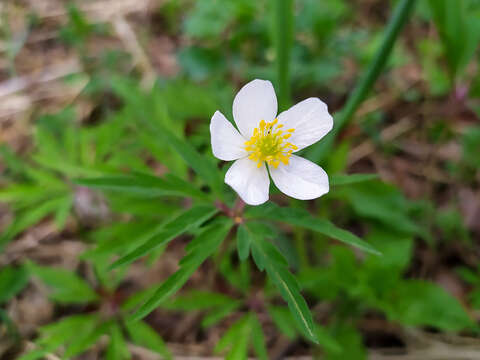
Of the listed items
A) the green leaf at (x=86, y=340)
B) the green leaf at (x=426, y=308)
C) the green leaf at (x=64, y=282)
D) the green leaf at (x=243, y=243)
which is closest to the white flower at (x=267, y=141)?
the green leaf at (x=243, y=243)

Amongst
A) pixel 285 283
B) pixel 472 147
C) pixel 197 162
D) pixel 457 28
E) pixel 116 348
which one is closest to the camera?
pixel 285 283

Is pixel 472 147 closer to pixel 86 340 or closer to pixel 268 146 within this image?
pixel 268 146

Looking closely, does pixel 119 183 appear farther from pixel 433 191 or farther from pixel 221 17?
pixel 433 191

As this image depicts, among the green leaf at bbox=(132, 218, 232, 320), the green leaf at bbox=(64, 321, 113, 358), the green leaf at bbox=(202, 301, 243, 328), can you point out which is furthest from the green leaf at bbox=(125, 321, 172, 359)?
the green leaf at bbox=(132, 218, 232, 320)

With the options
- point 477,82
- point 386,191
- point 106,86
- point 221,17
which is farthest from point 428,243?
point 106,86

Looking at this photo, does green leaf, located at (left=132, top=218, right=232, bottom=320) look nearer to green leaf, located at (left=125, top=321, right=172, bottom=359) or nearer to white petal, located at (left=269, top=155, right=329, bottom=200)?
white petal, located at (left=269, top=155, right=329, bottom=200)

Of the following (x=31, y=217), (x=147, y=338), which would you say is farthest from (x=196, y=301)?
(x=31, y=217)

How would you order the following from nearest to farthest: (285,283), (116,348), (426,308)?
(285,283) → (116,348) → (426,308)

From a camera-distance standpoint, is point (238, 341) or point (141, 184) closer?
point (141, 184)

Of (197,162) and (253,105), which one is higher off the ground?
(253,105)
